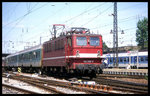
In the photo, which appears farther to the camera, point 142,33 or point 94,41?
point 142,33

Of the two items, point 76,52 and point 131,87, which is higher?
point 76,52

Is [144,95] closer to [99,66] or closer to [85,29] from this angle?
[99,66]

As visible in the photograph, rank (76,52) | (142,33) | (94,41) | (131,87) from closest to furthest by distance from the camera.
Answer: (131,87) < (76,52) < (94,41) < (142,33)

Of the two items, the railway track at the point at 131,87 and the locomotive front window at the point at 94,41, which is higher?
the locomotive front window at the point at 94,41

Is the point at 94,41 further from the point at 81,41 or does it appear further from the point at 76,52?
the point at 76,52

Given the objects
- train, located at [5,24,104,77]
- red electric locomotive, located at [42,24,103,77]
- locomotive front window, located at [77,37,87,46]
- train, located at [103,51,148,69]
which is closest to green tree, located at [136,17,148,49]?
train, located at [103,51,148,69]

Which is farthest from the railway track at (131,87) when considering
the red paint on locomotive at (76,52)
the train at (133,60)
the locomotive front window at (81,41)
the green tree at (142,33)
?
the green tree at (142,33)

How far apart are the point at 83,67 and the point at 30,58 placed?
16.0 m

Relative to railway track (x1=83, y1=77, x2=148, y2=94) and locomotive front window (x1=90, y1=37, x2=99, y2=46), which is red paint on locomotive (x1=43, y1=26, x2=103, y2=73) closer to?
locomotive front window (x1=90, y1=37, x2=99, y2=46)

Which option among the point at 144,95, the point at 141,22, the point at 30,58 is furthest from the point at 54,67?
the point at 141,22

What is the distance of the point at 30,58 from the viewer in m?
32.1

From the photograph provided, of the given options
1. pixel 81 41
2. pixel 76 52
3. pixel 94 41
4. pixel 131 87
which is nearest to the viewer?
pixel 131 87

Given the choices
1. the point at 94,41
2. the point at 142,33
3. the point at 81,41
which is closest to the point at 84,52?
the point at 81,41

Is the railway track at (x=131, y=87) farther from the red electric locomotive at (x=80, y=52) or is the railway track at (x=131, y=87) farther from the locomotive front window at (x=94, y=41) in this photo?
the locomotive front window at (x=94, y=41)
